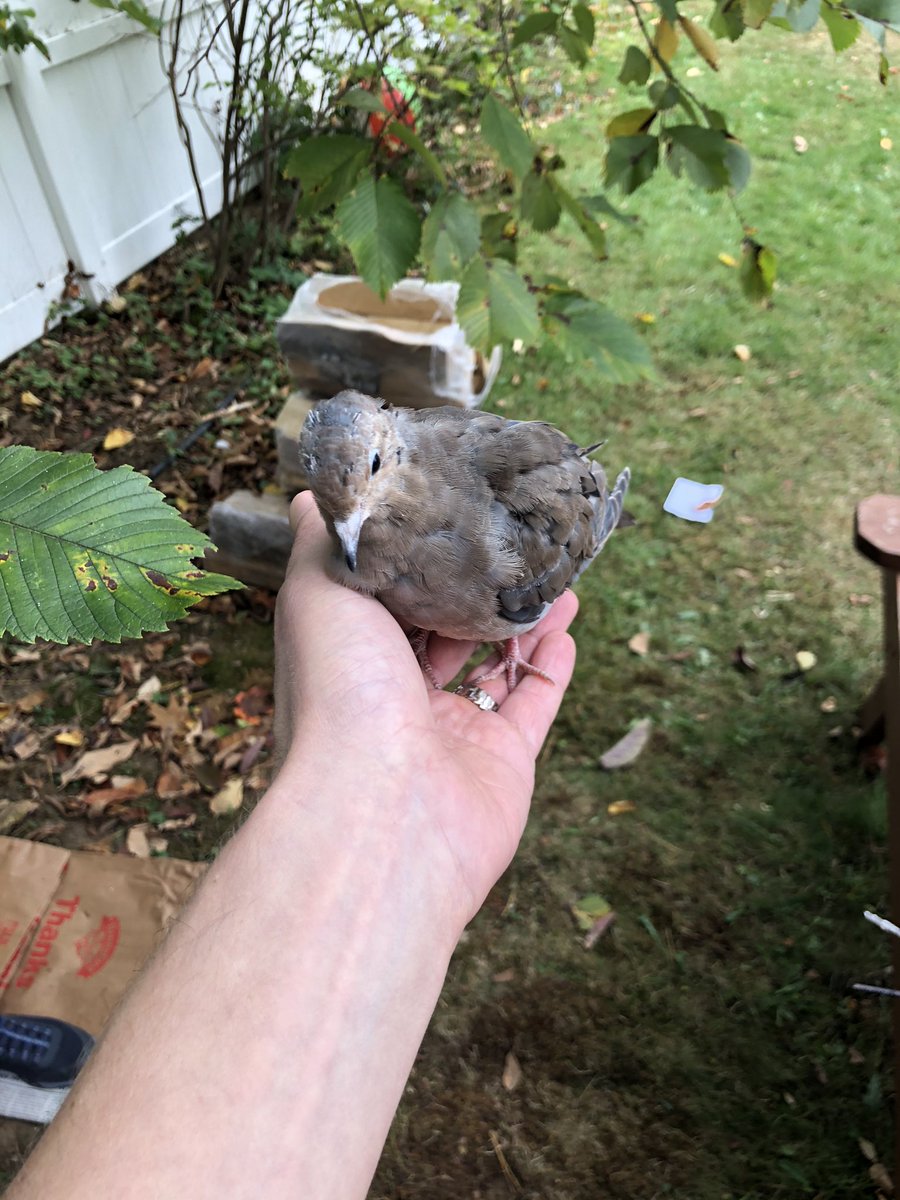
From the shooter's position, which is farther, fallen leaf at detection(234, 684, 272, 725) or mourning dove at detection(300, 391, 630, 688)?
fallen leaf at detection(234, 684, 272, 725)

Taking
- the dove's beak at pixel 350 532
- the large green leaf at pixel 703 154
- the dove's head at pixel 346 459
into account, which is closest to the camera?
the dove's head at pixel 346 459

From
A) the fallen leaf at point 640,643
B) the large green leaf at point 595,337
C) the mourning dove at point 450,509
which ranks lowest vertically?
the fallen leaf at point 640,643

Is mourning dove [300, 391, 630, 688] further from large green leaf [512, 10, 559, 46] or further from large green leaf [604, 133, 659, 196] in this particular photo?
large green leaf [512, 10, 559, 46]

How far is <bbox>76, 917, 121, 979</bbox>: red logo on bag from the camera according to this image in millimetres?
3174

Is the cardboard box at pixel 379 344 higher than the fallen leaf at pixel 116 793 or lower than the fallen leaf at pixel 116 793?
higher

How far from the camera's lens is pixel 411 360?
4.51 m

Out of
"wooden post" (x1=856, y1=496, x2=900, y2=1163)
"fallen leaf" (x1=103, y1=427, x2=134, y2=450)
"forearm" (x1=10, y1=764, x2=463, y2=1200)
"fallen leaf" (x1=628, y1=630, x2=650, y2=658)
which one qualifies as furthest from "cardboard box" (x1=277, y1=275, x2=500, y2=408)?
"forearm" (x1=10, y1=764, x2=463, y2=1200)

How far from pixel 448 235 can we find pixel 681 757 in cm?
266

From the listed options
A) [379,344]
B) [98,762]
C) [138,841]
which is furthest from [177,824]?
[379,344]

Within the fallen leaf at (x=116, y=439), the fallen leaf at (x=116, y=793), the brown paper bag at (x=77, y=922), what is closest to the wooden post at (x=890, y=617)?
the brown paper bag at (x=77, y=922)

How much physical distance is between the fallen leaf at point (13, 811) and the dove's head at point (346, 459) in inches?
99.9

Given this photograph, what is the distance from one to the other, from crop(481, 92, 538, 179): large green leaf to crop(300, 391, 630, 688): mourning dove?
759mm

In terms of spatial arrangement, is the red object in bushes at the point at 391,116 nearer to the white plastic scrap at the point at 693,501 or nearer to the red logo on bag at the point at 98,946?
the white plastic scrap at the point at 693,501

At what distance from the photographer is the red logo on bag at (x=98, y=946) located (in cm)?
317
